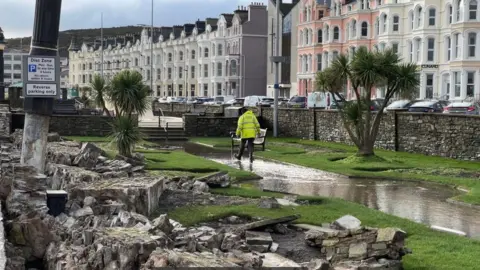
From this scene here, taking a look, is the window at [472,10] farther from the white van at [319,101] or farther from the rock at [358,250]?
the rock at [358,250]

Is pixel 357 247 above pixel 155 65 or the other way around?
the other way around

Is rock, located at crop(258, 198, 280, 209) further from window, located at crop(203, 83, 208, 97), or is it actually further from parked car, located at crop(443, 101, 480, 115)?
window, located at crop(203, 83, 208, 97)

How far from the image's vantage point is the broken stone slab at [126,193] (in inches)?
440

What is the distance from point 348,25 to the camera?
6888cm

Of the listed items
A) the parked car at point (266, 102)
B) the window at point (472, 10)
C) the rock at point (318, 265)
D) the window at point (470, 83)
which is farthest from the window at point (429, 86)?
the rock at point (318, 265)

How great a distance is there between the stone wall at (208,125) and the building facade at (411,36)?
39.0 ft

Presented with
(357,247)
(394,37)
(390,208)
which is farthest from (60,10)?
(394,37)

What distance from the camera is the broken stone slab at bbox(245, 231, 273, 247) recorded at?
9438 millimetres

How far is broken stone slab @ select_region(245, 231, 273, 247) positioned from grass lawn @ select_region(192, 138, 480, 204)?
21.8 ft

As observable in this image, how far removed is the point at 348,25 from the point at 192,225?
60.0m

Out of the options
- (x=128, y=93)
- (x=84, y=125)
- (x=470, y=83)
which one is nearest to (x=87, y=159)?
(x=128, y=93)

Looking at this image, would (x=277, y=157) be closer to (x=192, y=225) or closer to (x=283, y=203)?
(x=283, y=203)

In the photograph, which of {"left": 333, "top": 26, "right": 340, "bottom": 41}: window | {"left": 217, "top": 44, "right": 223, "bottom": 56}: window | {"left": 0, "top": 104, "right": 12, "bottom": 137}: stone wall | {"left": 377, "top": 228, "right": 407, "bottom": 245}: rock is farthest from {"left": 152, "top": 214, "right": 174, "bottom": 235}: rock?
{"left": 217, "top": 44, "right": 223, "bottom": 56}: window

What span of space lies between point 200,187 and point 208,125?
23153 mm
